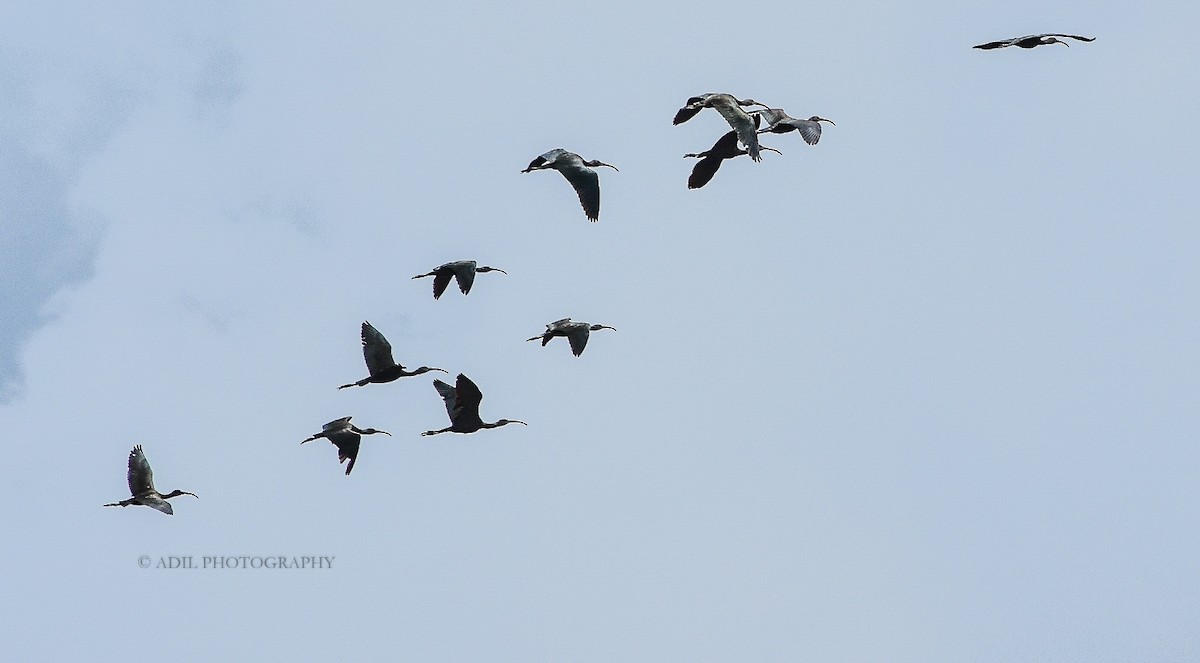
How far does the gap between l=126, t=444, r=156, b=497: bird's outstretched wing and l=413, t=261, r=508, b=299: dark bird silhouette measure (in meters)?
8.90

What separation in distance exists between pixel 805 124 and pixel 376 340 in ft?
33.0

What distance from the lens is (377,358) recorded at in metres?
35.6

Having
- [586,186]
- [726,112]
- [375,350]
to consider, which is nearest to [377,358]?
[375,350]

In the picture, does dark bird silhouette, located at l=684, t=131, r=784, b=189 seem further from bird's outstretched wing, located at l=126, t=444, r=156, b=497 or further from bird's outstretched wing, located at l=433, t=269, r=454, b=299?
bird's outstretched wing, located at l=126, t=444, r=156, b=497

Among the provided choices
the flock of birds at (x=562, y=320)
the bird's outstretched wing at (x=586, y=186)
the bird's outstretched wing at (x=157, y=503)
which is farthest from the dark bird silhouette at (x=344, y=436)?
the bird's outstretched wing at (x=586, y=186)

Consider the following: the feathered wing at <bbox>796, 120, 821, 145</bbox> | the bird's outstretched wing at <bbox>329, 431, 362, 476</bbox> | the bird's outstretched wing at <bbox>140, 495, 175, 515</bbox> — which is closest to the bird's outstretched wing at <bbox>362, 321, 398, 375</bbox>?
the bird's outstretched wing at <bbox>329, 431, 362, 476</bbox>

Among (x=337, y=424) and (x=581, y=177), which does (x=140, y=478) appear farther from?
(x=581, y=177)

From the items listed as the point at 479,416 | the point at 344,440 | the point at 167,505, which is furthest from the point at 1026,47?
the point at 167,505

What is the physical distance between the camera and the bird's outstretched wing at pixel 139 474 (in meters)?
38.3

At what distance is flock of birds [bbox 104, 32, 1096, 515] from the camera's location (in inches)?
1225

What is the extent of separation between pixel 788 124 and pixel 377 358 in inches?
394

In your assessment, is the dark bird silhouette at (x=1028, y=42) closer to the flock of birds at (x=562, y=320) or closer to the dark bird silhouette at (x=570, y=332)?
the flock of birds at (x=562, y=320)

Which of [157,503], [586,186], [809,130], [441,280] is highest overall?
[809,130]

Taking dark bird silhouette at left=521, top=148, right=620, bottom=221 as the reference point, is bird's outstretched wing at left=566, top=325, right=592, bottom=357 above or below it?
below
